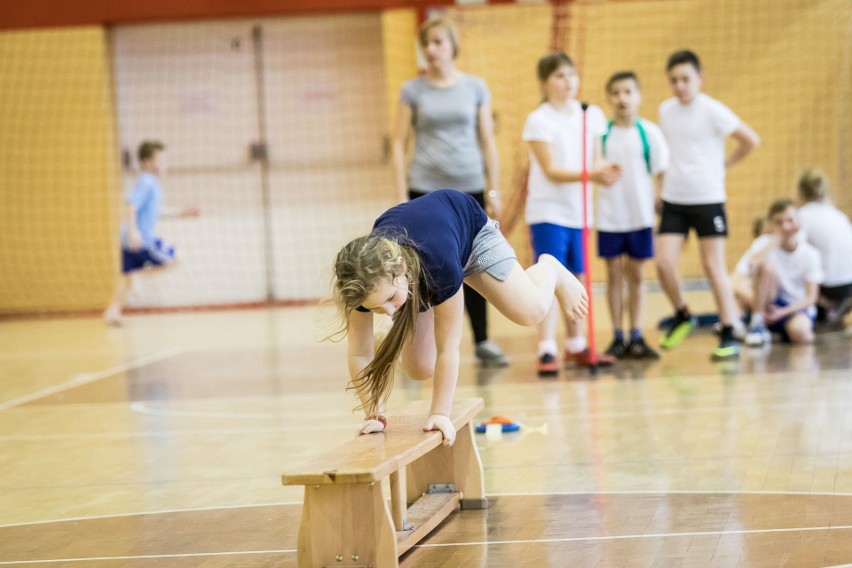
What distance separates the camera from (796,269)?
22.9 ft

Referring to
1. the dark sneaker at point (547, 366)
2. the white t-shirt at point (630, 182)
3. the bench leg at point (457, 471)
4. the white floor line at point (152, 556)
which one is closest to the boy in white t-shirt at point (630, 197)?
the white t-shirt at point (630, 182)

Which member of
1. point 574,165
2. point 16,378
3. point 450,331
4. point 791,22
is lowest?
point 16,378

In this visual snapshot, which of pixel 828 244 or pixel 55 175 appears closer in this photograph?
pixel 828 244

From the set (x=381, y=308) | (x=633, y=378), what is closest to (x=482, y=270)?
(x=381, y=308)

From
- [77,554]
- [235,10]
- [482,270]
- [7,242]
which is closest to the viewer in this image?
[77,554]

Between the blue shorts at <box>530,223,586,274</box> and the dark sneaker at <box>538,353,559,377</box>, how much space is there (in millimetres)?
475

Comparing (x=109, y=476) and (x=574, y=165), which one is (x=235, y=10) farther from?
(x=109, y=476)

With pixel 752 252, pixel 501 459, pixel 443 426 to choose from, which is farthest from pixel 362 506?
pixel 752 252

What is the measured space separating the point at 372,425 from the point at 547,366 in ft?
9.21

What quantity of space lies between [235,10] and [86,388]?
4.81m

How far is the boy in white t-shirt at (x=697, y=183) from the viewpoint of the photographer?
21.0 feet

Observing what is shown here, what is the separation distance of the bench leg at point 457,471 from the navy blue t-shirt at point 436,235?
21.2 inches

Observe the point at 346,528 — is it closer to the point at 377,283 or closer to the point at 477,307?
the point at 377,283

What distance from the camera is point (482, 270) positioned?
3707 millimetres
